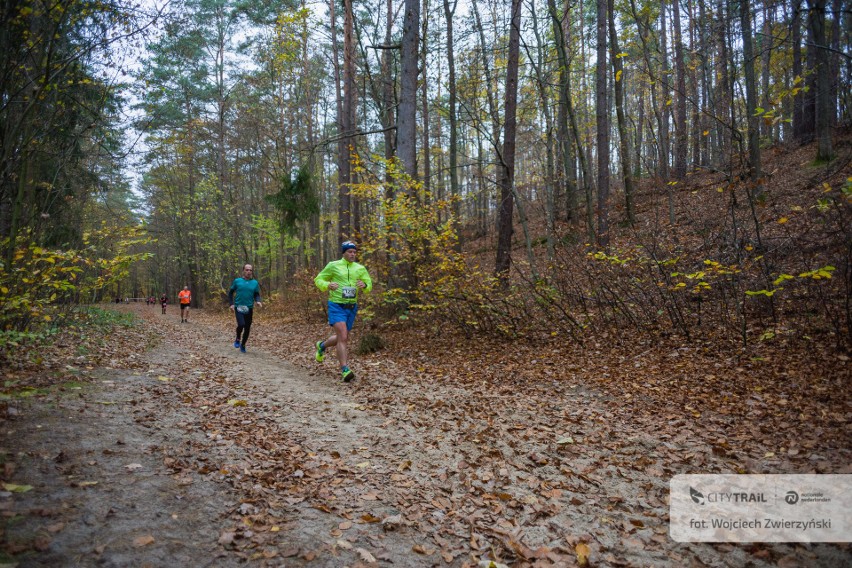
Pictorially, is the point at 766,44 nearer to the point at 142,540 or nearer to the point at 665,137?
the point at 665,137

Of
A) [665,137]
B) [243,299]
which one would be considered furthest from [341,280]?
[665,137]

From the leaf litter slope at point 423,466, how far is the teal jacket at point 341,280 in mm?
1387

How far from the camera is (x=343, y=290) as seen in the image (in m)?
6.69

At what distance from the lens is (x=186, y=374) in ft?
21.3

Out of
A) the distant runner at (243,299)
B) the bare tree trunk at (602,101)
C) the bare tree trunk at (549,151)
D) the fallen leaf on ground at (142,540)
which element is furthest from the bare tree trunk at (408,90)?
the fallen leaf on ground at (142,540)

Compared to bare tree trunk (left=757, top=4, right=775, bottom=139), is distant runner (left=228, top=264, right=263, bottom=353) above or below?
below

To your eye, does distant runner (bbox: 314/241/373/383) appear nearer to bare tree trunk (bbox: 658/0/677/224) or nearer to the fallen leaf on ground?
the fallen leaf on ground

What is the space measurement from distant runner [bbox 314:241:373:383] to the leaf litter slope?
2.00 feet

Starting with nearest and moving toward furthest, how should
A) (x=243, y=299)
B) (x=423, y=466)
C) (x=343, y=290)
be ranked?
1. (x=423, y=466)
2. (x=343, y=290)
3. (x=243, y=299)

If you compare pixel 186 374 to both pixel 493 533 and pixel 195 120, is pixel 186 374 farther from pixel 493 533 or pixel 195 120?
pixel 195 120

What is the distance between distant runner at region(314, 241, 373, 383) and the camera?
21.7 feet

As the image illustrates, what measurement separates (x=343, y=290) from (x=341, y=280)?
173mm

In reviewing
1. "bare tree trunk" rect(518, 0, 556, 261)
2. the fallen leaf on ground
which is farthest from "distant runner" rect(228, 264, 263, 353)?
the fallen leaf on ground

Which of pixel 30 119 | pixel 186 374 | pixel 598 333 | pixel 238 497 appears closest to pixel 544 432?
pixel 238 497
